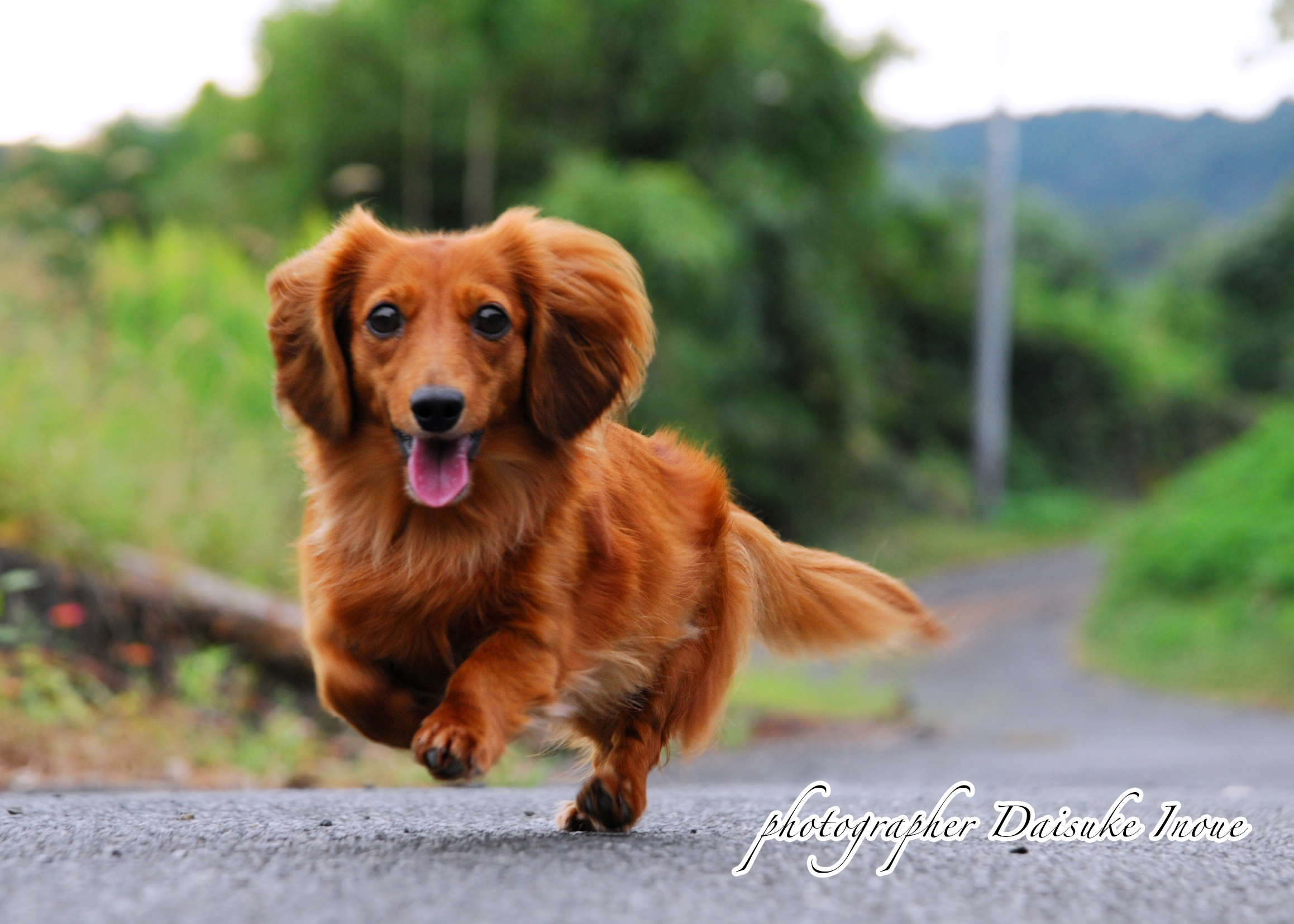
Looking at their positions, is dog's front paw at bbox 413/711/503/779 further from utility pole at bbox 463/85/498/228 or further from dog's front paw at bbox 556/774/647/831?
utility pole at bbox 463/85/498/228

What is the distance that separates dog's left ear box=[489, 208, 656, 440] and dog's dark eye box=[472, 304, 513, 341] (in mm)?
113

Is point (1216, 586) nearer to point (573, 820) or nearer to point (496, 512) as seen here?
point (573, 820)

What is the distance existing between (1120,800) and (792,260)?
42.8 ft

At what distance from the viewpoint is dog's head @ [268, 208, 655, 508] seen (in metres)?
2.86

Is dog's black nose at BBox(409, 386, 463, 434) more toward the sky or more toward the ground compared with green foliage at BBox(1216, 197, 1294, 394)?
more toward the sky

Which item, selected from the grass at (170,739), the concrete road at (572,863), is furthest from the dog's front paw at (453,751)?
the grass at (170,739)

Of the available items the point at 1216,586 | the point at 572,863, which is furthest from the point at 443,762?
the point at 1216,586

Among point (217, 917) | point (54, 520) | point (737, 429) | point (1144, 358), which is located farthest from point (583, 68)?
point (1144, 358)

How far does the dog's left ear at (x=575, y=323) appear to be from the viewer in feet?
10.0

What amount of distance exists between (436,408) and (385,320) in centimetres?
31

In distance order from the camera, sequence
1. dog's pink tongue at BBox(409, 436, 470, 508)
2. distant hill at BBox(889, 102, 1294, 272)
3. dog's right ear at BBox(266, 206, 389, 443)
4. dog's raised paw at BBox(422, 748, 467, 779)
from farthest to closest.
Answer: distant hill at BBox(889, 102, 1294, 272) → dog's right ear at BBox(266, 206, 389, 443) → dog's pink tongue at BBox(409, 436, 470, 508) → dog's raised paw at BBox(422, 748, 467, 779)

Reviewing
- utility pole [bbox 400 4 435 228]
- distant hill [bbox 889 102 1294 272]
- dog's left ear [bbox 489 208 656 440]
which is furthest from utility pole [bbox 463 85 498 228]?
distant hill [bbox 889 102 1294 272]

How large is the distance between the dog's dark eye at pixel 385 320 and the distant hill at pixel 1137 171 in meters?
39.3

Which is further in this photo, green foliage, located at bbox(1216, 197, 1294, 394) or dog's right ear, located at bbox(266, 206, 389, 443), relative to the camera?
green foliage, located at bbox(1216, 197, 1294, 394)
